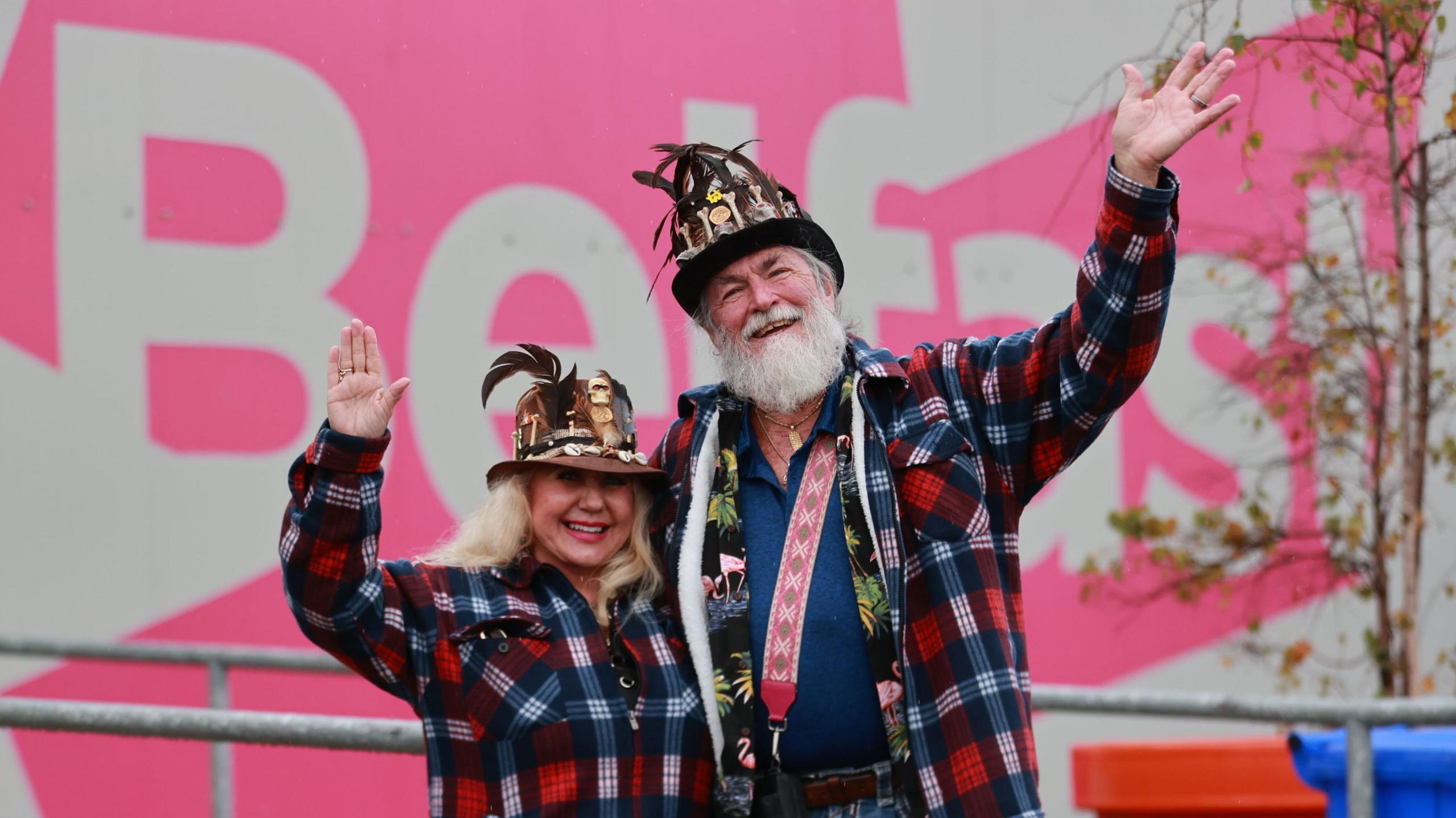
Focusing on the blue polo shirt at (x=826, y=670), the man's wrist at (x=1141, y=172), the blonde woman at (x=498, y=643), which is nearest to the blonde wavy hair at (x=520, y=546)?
the blonde woman at (x=498, y=643)

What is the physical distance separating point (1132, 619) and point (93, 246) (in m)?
4.31

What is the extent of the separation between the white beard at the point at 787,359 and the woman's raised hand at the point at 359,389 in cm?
72

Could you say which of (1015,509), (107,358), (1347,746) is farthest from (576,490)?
(107,358)

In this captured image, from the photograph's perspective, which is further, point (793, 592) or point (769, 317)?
point (769, 317)

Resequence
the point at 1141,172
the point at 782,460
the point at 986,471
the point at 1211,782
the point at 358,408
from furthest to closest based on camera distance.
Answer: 1. the point at 1211,782
2. the point at 782,460
3. the point at 986,471
4. the point at 358,408
5. the point at 1141,172

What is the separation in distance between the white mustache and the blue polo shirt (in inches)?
16.8

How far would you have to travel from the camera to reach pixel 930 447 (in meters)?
2.90

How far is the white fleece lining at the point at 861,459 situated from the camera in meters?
2.88

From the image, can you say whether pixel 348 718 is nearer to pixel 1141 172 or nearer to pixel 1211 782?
pixel 1141 172

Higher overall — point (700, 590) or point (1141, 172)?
point (1141, 172)

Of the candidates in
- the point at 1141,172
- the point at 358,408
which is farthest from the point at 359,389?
the point at 1141,172

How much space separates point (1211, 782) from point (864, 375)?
209cm

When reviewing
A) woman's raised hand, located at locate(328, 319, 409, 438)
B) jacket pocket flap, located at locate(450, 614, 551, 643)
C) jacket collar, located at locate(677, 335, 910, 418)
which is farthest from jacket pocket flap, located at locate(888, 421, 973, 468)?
woman's raised hand, located at locate(328, 319, 409, 438)

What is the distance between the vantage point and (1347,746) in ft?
12.0
